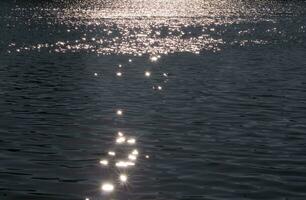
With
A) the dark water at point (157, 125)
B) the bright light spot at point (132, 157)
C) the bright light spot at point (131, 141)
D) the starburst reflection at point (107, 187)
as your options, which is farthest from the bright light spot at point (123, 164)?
the bright light spot at point (131, 141)

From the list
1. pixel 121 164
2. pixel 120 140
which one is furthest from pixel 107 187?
pixel 120 140

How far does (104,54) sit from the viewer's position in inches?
3172

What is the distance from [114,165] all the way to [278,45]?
223 feet

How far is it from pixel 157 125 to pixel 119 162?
7.96 metres

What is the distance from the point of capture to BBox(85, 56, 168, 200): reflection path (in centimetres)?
2259

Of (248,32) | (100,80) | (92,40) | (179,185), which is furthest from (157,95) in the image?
(248,32)

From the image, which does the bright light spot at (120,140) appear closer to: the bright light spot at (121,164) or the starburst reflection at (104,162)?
the starburst reflection at (104,162)

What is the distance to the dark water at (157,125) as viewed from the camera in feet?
75.6

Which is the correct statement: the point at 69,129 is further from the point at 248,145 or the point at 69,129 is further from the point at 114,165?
the point at 248,145

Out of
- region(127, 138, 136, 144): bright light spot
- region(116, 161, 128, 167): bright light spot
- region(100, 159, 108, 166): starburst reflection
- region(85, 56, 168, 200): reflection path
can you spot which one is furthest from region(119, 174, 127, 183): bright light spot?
region(127, 138, 136, 144): bright light spot

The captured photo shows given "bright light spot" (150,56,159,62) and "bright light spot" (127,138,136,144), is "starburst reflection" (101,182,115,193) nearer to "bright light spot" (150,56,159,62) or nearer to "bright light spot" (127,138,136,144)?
"bright light spot" (127,138,136,144)

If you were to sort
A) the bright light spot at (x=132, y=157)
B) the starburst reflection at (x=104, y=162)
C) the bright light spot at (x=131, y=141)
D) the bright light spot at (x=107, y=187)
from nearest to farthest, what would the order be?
the bright light spot at (x=107, y=187), the starburst reflection at (x=104, y=162), the bright light spot at (x=132, y=157), the bright light spot at (x=131, y=141)

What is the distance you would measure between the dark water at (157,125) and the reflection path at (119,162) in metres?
0.12

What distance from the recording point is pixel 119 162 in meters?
26.2
